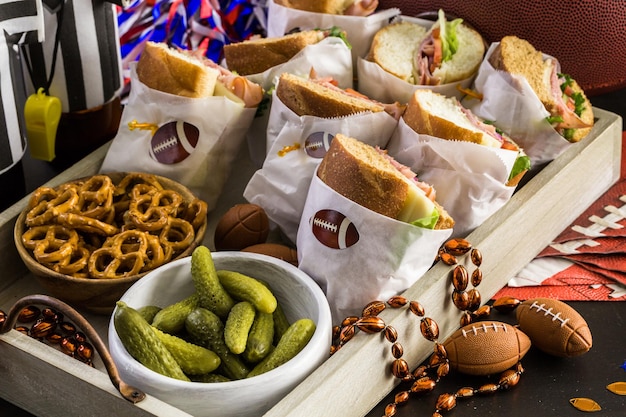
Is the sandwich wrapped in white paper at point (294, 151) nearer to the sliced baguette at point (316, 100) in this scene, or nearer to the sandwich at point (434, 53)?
the sliced baguette at point (316, 100)

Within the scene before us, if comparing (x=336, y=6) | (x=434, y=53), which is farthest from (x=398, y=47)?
(x=336, y=6)

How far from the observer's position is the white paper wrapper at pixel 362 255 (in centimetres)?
164

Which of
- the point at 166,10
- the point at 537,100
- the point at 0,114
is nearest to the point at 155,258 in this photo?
the point at 0,114

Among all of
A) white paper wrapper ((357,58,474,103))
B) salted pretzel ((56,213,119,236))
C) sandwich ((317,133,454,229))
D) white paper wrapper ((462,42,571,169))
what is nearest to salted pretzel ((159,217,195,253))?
salted pretzel ((56,213,119,236))

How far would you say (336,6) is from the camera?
2.23 meters

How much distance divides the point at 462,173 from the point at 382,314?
14.5 inches

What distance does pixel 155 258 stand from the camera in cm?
175

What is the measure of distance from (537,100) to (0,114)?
1132mm

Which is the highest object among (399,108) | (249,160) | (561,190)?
(399,108)

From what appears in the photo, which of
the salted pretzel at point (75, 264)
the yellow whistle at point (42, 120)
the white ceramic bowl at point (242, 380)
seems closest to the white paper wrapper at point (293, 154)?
the white ceramic bowl at point (242, 380)

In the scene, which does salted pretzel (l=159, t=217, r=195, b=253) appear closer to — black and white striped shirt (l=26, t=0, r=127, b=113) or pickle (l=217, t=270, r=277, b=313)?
pickle (l=217, t=270, r=277, b=313)

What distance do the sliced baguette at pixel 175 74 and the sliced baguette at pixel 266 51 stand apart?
0.14 m

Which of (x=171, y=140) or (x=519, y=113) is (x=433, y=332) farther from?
(x=171, y=140)

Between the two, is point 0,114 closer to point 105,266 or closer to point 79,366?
point 105,266
